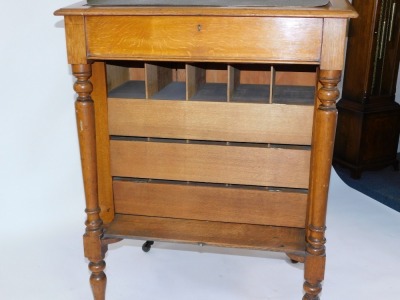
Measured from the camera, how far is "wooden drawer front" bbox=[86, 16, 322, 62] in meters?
1.55

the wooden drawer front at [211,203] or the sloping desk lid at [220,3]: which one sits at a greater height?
the sloping desk lid at [220,3]

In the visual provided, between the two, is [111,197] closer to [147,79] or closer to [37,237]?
[147,79]

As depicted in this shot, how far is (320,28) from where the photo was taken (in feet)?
5.02

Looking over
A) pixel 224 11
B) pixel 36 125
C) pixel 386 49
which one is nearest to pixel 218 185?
pixel 224 11

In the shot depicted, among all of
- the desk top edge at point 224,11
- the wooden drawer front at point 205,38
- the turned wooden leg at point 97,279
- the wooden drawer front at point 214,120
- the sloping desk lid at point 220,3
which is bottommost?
the turned wooden leg at point 97,279

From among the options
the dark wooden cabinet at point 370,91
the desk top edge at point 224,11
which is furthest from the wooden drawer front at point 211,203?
the dark wooden cabinet at point 370,91

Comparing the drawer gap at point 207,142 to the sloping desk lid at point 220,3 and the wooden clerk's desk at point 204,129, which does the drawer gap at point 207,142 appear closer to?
the wooden clerk's desk at point 204,129

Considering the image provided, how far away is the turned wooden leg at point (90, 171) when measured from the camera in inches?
67.8

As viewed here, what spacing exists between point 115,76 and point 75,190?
0.90 meters

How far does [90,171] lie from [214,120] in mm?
476

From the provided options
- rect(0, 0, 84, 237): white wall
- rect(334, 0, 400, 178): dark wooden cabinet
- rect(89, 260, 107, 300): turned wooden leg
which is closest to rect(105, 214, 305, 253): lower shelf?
rect(89, 260, 107, 300): turned wooden leg

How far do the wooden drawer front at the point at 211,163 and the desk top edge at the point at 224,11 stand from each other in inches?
21.2

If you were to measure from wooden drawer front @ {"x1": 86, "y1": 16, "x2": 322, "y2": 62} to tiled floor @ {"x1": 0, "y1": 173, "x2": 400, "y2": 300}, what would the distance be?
1028 mm

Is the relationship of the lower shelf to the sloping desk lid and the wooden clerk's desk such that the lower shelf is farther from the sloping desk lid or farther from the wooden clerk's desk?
the sloping desk lid
